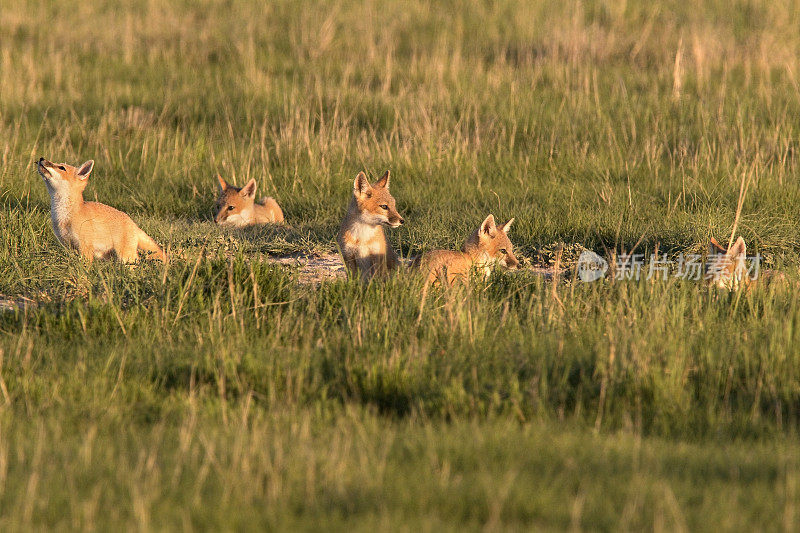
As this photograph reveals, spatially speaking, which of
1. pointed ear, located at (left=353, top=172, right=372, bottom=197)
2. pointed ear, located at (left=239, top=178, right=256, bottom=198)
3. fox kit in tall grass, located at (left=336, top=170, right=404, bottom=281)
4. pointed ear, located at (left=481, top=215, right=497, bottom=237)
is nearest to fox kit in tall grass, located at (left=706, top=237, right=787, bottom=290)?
pointed ear, located at (left=481, top=215, right=497, bottom=237)

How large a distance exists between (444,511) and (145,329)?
3005mm

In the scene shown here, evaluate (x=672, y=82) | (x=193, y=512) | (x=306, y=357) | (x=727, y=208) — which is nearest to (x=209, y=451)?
(x=193, y=512)

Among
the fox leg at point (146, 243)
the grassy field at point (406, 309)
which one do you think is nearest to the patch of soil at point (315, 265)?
the grassy field at point (406, 309)

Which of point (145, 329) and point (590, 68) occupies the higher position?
point (590, 68)

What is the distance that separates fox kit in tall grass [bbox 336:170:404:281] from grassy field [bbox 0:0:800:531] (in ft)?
2.66

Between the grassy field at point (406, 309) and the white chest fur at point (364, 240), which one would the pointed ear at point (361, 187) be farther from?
the grassy field at point (406, 309)

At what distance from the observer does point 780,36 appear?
15.6 meters

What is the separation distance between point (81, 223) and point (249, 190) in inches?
106

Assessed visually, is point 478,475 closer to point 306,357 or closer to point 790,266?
point 306,357

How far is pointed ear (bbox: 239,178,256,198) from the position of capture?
10.1 m

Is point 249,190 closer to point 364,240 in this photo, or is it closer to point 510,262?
point 364,240

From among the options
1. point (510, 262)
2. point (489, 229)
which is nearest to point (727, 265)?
point (510, 262)

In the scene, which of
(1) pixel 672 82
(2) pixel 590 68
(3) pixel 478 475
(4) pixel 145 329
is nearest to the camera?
(3) pixel 478 475

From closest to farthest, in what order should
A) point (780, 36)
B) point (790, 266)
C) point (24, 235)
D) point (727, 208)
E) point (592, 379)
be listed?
point (592, 379) < point (790, 266) < point (24, 235) < point (727, 208) < point (780, 36)
